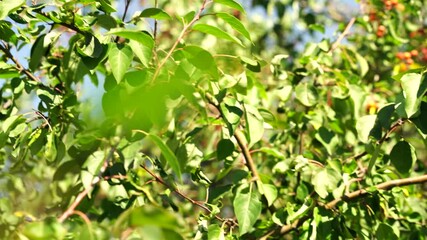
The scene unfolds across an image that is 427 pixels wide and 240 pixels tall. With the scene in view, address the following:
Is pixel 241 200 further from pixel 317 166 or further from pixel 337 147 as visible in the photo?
pixel 337 147

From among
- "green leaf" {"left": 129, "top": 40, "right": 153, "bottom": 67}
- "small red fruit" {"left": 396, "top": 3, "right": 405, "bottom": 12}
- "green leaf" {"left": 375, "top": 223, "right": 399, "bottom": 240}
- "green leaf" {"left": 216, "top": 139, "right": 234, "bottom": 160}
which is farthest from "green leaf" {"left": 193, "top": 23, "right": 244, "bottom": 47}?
"small red fruit" {"left": 396, "top": 3, "right": 405, "bottom": 12}

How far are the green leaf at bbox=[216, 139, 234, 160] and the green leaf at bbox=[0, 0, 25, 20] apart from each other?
1.94ft

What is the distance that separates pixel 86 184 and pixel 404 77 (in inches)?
27.2

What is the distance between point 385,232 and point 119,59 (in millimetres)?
747

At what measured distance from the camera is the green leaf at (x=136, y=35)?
1374 mm

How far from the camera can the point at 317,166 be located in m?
1.83

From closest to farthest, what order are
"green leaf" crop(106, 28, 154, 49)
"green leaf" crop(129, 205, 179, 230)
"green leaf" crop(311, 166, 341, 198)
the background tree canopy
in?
"green leaf" crop(129, 205, 179, 230)
the background tree canopy
"green leaf" crop(106, 28, 154, 49)
"green leaf" crop(311, 166, 341, 198)

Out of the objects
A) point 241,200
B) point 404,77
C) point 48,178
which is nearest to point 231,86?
point 241,200

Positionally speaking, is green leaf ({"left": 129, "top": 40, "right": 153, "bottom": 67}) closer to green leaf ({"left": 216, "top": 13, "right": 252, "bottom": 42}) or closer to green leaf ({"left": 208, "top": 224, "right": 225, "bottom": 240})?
green leaf ({"left": 216, "top": 13, "right": 252, "bottom": 42})

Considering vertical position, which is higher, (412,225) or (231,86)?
(231,86)

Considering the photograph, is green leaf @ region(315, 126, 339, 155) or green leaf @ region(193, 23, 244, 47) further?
green leaf @ region(315, 126, 339, 155)

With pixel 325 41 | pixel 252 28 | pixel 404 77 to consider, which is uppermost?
pixel 404 77

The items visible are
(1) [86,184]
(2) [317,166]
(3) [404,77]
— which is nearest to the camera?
(1) [86,184]

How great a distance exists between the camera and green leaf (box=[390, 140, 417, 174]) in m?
1.64
